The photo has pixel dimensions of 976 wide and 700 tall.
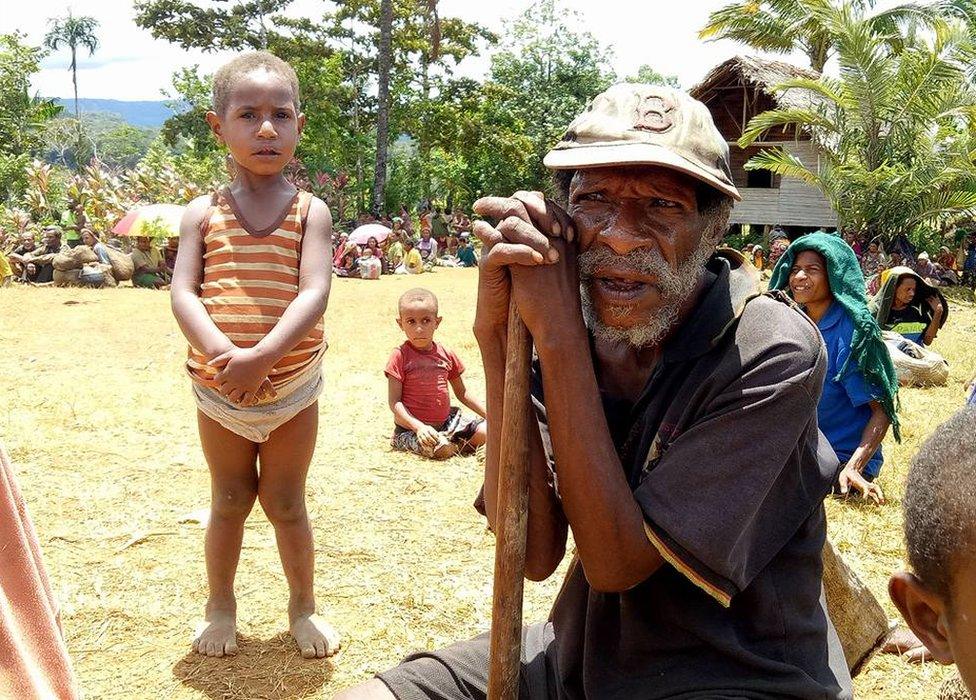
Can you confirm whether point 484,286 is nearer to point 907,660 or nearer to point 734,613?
point 734,613

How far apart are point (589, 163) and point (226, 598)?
2207mm

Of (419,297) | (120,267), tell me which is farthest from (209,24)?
(419,297)

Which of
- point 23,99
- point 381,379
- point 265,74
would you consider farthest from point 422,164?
point 265,74

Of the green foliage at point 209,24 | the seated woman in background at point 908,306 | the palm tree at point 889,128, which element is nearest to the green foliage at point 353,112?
the green foliage at point 209,24

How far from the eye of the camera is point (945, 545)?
50.2 inches

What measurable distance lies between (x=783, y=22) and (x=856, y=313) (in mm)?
16650

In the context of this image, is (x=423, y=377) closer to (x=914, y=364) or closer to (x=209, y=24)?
(x=914, y=364)

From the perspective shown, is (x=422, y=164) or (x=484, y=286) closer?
(x=484, y=286)

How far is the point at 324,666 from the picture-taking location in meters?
2.96

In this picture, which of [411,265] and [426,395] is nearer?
Result: [426,395]

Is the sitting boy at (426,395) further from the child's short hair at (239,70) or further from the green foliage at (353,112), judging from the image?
the green foliage at (353,112)

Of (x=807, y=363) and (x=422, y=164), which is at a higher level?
(x=422, y=164)

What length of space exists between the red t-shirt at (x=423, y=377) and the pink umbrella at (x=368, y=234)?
11285mm

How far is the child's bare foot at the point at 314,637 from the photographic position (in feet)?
9.80
